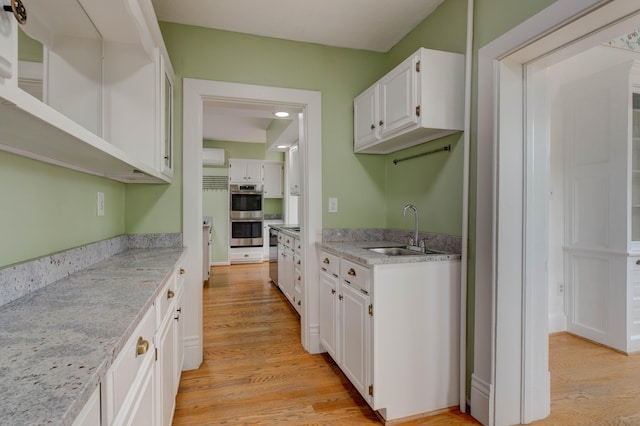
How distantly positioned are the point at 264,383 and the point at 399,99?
2.08 meters

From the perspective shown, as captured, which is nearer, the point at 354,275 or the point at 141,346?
the point at 141,346

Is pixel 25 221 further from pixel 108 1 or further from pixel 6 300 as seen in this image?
pixel 108 1

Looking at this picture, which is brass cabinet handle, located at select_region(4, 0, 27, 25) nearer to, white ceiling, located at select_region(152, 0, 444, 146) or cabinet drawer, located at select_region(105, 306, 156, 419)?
cabinet drawer, located at select_region(105, 306, 156, 419)

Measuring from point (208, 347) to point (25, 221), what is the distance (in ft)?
6.22

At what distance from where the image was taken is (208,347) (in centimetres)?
269

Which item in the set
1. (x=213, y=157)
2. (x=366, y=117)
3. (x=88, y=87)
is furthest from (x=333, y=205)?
(x=213, y=157)

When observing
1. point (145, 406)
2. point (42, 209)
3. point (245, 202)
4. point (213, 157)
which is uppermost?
point (213, 157)

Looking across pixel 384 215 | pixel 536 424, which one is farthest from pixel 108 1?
pixel 536 424

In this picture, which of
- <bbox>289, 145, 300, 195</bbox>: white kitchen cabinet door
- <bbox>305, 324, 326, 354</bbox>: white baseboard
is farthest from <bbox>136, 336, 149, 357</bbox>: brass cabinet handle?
<bbox>289, 145, 300, 195</bbox>: white kitchen cabinet door

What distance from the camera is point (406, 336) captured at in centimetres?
179

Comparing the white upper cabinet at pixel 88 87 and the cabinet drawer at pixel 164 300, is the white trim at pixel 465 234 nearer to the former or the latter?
the cabinet drawer at pixel 164 300

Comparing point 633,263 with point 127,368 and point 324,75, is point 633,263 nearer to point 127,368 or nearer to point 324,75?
point 324,75

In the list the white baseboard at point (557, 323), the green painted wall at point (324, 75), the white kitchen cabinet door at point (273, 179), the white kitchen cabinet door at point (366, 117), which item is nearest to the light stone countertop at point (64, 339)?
the green painted wall at point (324, 75)

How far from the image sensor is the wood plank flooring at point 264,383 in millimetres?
1811
